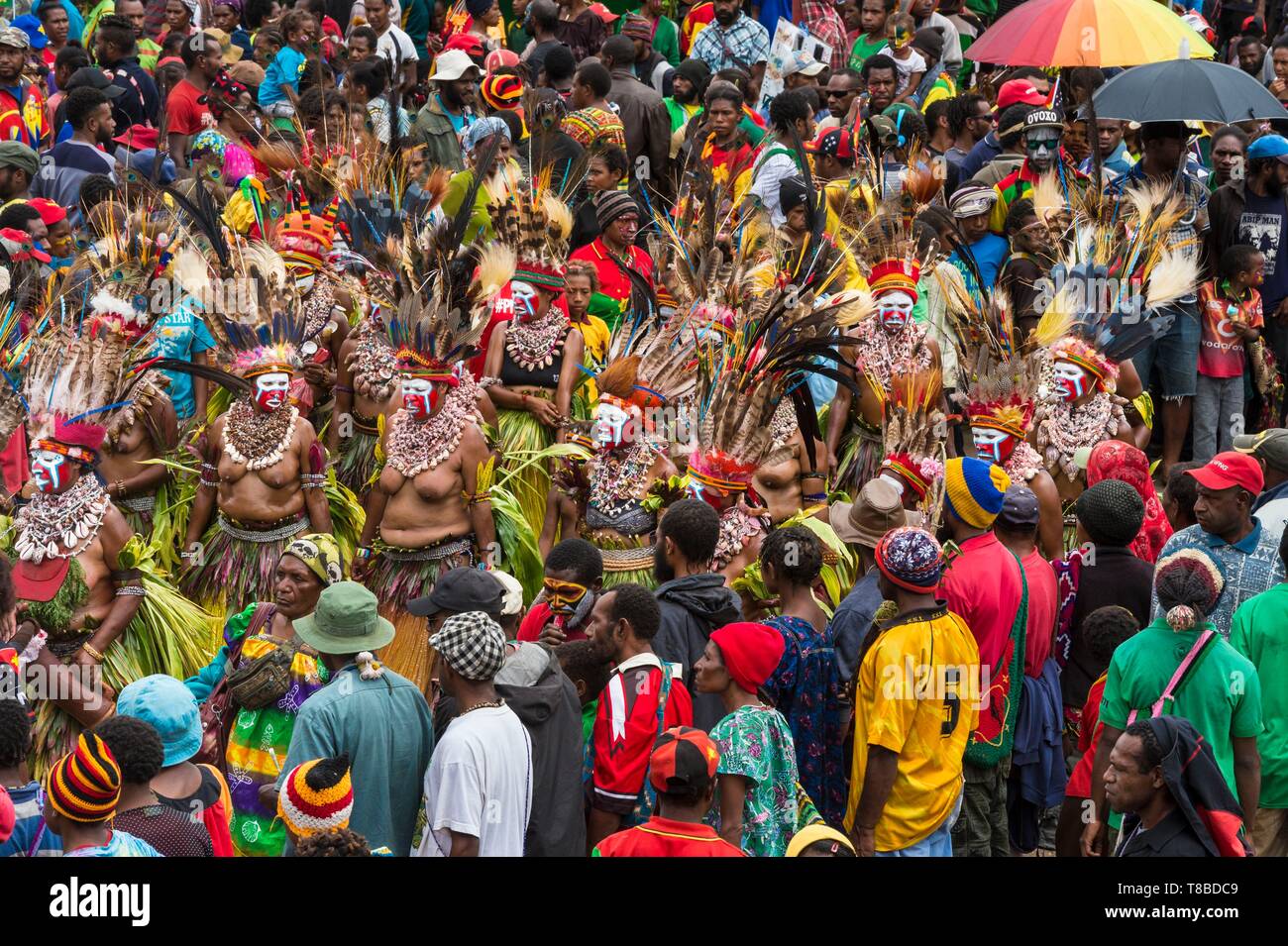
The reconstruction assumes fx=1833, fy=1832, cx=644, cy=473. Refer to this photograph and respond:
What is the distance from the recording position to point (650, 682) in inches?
240

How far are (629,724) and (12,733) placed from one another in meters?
1.97

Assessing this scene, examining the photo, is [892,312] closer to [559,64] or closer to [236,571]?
[236,571]

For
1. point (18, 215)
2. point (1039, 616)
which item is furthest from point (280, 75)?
point (1039, 616)

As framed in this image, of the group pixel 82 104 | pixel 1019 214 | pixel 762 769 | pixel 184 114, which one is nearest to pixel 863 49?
pixel 1019 214

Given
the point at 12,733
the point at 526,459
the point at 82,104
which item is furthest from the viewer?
the point at 82,104

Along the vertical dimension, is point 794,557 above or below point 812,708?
above

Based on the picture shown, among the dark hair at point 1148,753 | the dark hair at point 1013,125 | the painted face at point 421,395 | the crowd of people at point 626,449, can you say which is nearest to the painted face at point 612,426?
the crowd of people at point 626,449

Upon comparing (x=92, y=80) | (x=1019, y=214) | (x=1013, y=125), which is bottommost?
(x=1019, y=214)

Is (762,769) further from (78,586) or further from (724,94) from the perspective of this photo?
(724,94)

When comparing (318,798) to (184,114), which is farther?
(184,114)

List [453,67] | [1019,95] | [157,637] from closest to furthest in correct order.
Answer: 1. [157,637]
2. [1019,95]
3. [453,67]

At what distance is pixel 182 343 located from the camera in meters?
9.99

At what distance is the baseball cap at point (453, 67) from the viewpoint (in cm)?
1297

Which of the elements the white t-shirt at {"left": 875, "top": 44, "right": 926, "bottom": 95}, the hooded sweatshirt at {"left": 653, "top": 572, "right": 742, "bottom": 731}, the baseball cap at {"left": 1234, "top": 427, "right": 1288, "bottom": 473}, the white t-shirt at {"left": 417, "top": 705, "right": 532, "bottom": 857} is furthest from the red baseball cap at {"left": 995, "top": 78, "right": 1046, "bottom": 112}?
the white t-shirt at {"left": 417, "top": 705, "right": 532, "bottom": 857}
